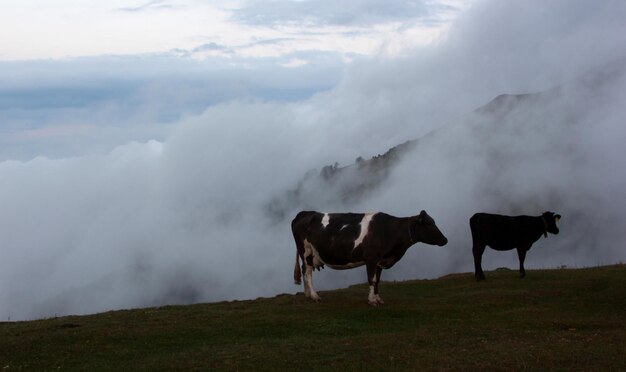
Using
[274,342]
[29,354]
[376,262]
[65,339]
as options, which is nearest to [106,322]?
[65,339]

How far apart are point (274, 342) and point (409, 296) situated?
12.0 metres

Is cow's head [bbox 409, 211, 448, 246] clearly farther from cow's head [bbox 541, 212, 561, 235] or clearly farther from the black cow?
cow's head [bbox 541, 212, 561, 235]

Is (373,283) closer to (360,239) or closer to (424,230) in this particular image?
(360,239)

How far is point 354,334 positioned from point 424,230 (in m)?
Result: 7.93

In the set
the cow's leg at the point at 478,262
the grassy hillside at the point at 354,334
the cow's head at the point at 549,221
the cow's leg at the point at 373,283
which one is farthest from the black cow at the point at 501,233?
the cow's leg at the point at 373,283

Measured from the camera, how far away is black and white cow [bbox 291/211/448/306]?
29.6m

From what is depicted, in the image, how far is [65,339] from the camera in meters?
24.4

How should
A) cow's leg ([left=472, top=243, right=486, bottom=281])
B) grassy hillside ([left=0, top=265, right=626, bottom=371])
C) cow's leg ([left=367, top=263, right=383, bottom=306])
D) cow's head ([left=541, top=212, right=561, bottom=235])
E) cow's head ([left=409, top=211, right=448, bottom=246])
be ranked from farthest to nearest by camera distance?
cow's head ([left=541, top=212, right=561, bottom=235]) < cow's leg ([left=472, top=243, right=486, bottom=281]) < cow's head ([left=409, top=211, right=448, bottom=246]) < cow's leg ([left=367, top=263, right=383, bottom=306]) < grassy hillside ([left=0, top=265, right=626, bottom=371])

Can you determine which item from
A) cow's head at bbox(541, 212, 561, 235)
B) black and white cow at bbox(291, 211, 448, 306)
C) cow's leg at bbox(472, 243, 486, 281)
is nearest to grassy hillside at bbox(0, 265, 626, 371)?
black and white cow at bbox(291, 211, 448, 306)

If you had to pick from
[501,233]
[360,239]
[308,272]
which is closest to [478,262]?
[501,233]

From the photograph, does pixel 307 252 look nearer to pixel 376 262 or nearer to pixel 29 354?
pixel 376 262

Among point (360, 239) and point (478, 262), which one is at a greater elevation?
point (360, 239)

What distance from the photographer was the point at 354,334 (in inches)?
947

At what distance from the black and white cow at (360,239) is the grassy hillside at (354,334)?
159 cm
